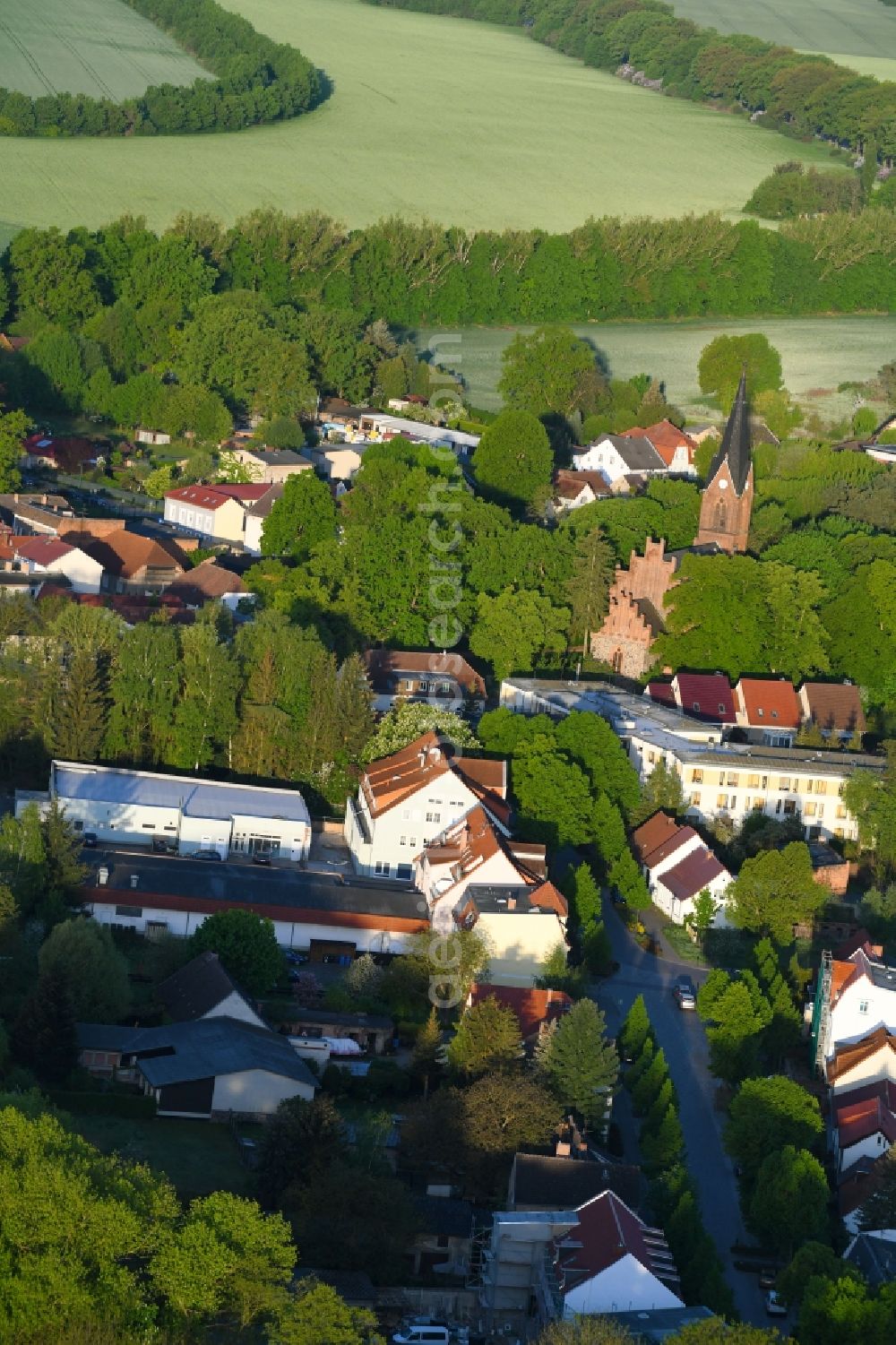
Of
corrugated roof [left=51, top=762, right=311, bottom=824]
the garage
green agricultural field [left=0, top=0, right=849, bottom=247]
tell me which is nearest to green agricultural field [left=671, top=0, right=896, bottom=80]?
green agricultural field [left=0, top=0, right=849, bottom=247]

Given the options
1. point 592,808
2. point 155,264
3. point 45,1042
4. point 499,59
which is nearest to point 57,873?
point 45,1042

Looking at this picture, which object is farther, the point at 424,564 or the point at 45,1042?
the point at 424,564

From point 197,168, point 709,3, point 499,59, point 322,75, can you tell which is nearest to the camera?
point 197,168

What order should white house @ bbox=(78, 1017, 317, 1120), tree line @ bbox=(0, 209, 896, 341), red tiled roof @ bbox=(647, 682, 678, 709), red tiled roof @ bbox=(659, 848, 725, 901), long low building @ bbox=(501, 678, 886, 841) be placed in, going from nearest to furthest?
1. white house @ bbox=(78, 1017, 317, 1120)
2. red tiled roof @ bbox=(659, 848, 725, 901)
3. long low building @ bbox=(501, 678, 886, 841)
4. red tiled roof @ bbox=(647, 682, 678, 709)
5. tree line @ bbox=(0, 209, 896, 341)

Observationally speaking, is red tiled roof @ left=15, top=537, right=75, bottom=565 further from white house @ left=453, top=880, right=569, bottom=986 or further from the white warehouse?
white house @ left=453, top=880, right=569, bottom=986

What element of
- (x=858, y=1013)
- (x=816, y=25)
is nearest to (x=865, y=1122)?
(x=858, y=1013)

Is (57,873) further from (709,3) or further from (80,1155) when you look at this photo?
(709,3)
